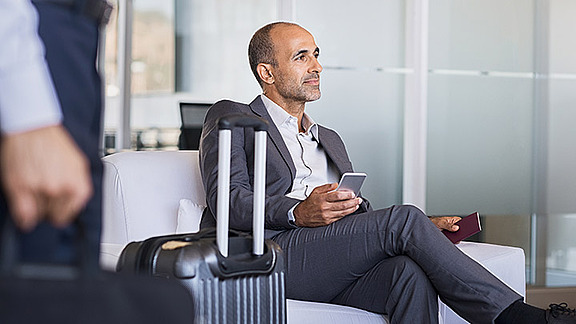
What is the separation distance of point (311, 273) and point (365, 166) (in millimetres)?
1973

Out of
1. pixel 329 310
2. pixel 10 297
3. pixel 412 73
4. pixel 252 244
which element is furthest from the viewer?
pixel 412 73

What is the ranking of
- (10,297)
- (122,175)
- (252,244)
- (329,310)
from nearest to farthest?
(10,297), (252,244), (329,310), (122,175)

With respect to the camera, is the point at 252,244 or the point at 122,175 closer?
the point at 252,244

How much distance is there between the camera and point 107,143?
20.4 feet

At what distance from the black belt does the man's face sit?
1.85 metres

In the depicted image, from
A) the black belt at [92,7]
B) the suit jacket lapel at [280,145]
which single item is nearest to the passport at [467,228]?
the suit jacket lapel at [280,145]

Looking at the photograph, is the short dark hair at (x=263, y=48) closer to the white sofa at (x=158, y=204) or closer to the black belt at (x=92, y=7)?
the white sofa at (x=158, y=204)

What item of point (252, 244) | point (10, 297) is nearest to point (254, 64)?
point (252, 244)

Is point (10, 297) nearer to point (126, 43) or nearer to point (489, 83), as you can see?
point (489, 83)

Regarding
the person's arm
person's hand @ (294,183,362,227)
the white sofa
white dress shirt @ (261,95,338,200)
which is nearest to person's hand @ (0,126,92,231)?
the person's arm

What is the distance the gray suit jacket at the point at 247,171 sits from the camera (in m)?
2.26

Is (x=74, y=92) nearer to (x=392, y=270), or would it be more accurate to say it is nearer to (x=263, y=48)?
(x=392, y=270)

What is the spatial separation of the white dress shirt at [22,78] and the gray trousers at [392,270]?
1462mm

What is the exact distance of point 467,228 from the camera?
98.5 inches
